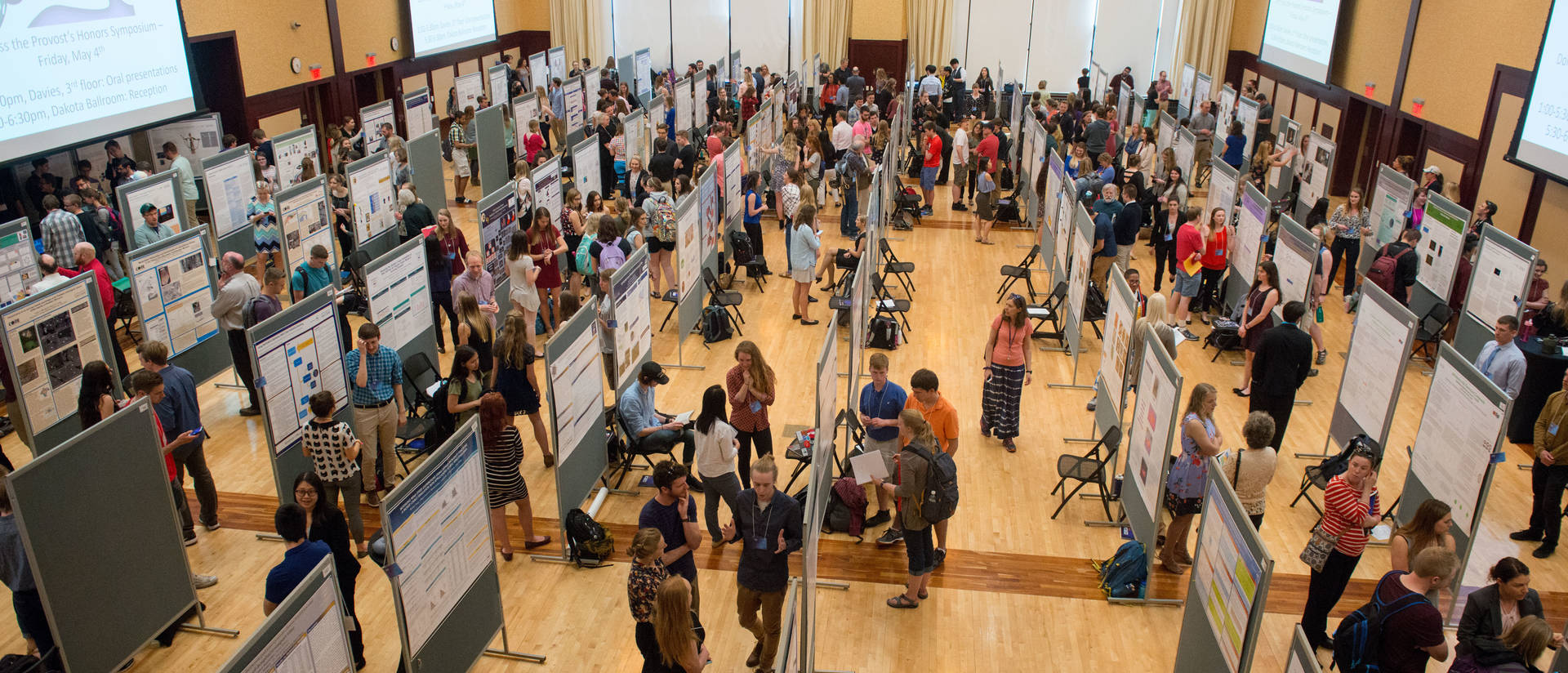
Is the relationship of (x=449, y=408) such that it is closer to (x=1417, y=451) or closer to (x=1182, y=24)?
(x=1417, y=451)

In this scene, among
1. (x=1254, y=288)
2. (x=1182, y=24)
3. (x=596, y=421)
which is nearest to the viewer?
(x=596, y=421)

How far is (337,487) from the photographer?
642 centimetres

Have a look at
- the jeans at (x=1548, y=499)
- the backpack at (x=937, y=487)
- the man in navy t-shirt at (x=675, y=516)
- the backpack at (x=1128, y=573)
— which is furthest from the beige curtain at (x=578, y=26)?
the jeans at (x=1548, y=499)

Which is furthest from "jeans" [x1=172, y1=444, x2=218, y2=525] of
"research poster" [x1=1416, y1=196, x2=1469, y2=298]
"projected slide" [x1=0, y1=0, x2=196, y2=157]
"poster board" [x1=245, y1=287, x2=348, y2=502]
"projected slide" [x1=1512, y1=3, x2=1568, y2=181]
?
"projected slide" [x1=1512, y1=3, x2=1568, y2=181]

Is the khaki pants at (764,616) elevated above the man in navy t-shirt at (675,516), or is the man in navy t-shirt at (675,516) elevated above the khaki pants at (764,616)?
the man in navy t-shirt at (675,516)

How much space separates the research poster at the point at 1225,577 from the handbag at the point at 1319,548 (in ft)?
3.45

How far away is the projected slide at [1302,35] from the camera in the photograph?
1766 cm

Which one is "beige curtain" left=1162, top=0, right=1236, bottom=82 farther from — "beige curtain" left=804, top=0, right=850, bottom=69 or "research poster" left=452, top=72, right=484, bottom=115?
"research poster" left=452, top=72, right=484, bottom=115

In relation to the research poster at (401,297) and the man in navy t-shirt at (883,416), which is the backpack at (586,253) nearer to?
the research poster at (401,297)

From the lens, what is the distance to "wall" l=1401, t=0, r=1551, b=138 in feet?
38.2

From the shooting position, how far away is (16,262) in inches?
332

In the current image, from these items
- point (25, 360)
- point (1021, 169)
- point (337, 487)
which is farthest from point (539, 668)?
point (1021, 169)

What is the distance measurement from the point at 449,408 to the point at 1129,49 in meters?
21.4

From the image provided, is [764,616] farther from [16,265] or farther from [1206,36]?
[1206,36]
